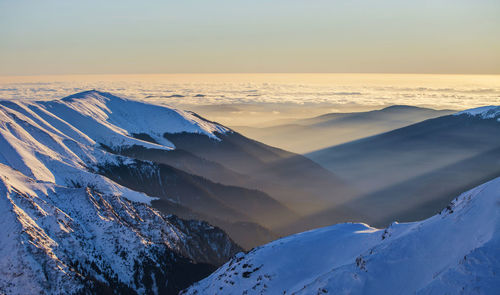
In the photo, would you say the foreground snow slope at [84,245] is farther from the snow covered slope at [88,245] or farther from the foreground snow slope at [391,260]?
the foreground snow slope at [391,260]

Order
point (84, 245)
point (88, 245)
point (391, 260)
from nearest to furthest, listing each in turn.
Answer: point (391, 260) → point (84, 245) → point (88, 245)

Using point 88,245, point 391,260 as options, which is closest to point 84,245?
point 88,245

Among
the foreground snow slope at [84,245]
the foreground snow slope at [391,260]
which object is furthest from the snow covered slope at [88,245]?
the foreground snow slope at [391,260]

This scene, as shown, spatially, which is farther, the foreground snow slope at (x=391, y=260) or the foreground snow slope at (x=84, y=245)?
the foreground snow slope at (x=84, y=245)

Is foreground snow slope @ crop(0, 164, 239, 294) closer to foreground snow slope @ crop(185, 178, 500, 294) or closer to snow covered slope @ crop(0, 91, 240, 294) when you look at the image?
snow covered slope @ crop(0, 91, 240, 294)

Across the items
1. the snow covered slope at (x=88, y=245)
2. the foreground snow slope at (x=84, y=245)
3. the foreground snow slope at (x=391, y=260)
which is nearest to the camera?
the foreground snow slope at (x=391, y=260)

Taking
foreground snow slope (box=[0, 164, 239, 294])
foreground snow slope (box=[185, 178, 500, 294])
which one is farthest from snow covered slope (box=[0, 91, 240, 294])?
foreground snow slope (box=[185, 178, 500, 294])

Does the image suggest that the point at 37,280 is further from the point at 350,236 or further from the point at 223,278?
the point at 350,236

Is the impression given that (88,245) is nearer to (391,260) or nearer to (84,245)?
(84,245)
